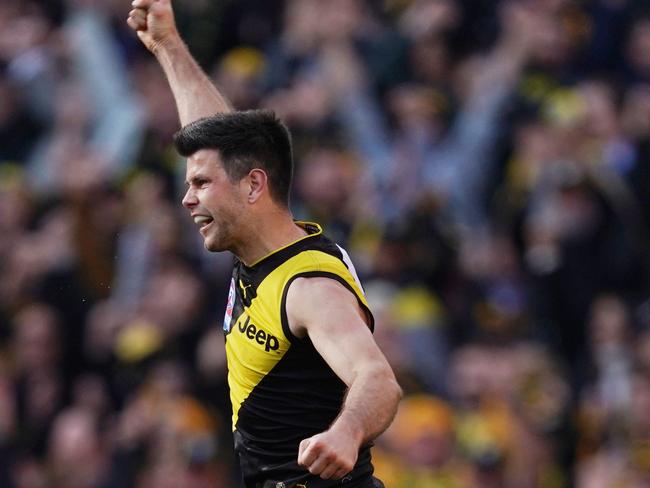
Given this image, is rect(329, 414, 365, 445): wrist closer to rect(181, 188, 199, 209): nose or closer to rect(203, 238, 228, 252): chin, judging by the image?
rect(203, 238, 228, 252): chin

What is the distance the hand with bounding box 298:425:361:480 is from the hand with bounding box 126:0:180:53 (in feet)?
8.12

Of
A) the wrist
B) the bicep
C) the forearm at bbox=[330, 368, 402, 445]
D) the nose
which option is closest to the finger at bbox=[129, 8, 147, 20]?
the nose

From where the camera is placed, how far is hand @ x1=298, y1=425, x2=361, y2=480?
4.09 metres

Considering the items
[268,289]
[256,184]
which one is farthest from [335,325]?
[256,184]

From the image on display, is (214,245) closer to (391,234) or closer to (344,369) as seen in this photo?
(344,369)

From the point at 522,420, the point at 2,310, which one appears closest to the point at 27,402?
the point at 2,310

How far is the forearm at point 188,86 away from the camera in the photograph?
591 cm

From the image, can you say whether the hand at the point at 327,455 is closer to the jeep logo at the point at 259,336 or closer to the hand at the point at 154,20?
the jeep logo at the point at 259,336

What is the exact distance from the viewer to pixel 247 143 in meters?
5.11

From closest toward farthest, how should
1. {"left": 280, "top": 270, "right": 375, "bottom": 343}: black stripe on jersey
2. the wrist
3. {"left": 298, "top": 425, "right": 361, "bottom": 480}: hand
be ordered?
{"left": 298, "top": 425, "right": 361, "bottom": 480}: hand
the wrist
{"left": 280, "top": 270, "right": 375, "bottom": 343}: black stripe on jersey

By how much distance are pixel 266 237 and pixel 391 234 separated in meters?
4.56

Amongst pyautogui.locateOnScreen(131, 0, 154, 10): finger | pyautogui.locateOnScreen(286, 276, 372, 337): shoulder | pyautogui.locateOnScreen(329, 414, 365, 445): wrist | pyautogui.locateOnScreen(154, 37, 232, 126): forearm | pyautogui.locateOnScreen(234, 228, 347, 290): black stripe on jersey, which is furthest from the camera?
pyautogui.locateOnScreen(131, 0, 154, 10): finger

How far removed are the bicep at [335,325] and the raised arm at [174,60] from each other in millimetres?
1355

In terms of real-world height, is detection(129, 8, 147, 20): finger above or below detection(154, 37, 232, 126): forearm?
above
